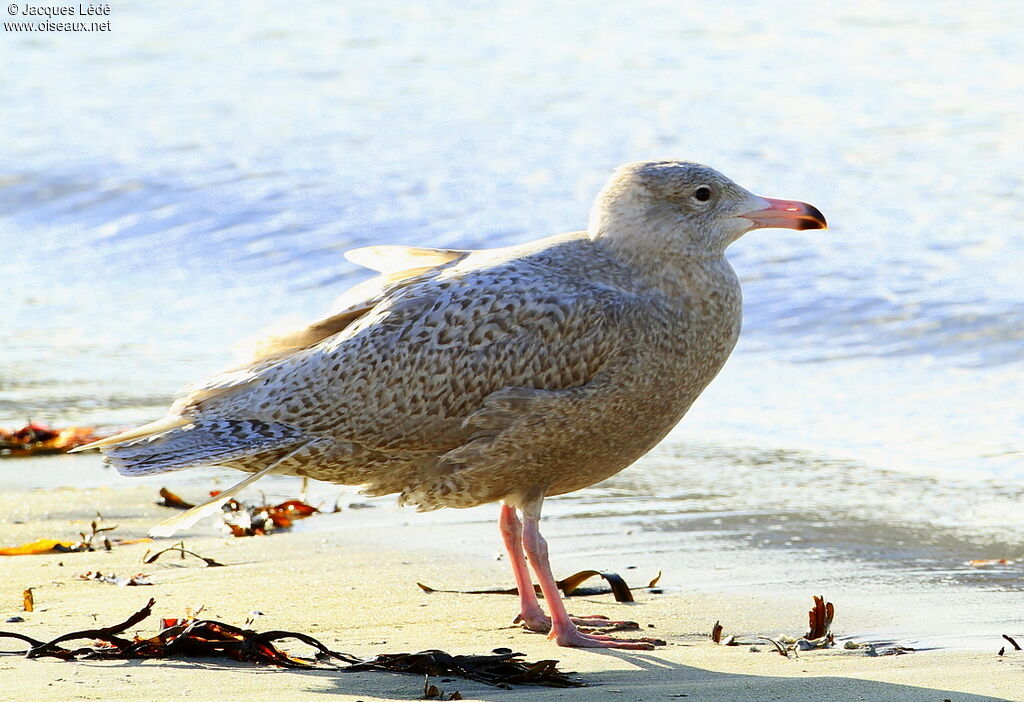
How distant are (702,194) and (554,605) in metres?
1.59

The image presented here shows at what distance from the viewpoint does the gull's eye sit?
18.3 ft

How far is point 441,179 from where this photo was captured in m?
13.9

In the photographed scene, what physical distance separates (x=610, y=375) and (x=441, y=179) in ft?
29.1

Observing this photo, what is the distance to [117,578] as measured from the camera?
18.6 feet

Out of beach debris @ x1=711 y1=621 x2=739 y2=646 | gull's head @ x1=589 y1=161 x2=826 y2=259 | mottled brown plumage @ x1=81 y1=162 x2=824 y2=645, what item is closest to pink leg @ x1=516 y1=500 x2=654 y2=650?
mottled brown plumage @ x1=81 y1=162 x2=824 y2=645

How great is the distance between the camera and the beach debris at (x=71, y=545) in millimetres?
6116

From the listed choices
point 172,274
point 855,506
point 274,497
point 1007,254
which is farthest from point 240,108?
point 855,506

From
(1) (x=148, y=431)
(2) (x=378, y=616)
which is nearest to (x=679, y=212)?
(2) (x=378, y=616)

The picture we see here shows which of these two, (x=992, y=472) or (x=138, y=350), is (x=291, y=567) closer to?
(x=992, y=472)

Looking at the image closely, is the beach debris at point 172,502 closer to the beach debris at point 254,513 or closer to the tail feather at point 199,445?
the beach debris at point 254,513

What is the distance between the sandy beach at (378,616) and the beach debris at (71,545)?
0.30 feet

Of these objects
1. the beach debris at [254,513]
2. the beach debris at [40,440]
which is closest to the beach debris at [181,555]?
the beach debris at [254,513]

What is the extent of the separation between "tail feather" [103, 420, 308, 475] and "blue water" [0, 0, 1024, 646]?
6.67 ft

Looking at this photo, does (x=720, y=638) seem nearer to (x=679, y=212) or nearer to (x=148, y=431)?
(x=679, y=212)
